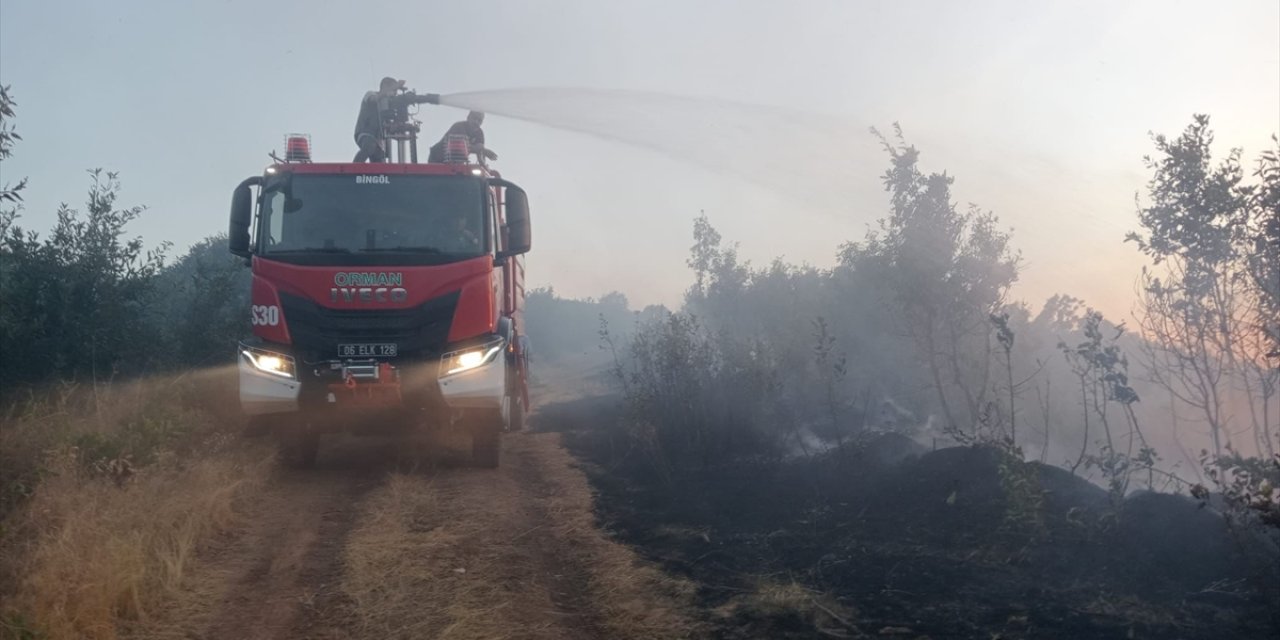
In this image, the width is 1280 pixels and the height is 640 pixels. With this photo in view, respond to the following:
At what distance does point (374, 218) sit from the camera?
10.5 m

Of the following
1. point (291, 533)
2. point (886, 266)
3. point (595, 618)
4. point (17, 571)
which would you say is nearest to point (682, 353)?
point (886, 266)

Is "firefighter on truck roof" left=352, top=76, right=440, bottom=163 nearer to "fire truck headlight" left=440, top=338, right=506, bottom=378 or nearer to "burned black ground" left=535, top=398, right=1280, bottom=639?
"fire truck headlight" left=440, top=338, right=506, bottom=378

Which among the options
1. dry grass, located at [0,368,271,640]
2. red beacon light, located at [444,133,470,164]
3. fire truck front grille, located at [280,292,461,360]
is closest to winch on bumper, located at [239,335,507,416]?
fire truck front grille, located at [280,292,461,360]

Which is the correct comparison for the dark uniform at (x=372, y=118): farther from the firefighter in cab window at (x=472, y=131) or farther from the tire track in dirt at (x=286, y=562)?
the tire track in dirt at (x=286, y=562)

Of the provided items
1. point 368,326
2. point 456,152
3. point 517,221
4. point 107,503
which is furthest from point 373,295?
point 107,503

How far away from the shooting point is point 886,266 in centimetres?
1425

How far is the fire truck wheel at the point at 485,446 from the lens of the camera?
1135 centimetres

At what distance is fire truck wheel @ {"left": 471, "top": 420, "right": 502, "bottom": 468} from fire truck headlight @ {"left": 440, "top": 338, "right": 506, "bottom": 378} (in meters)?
1.27

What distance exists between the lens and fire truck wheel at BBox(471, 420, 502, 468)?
1135 centimetres

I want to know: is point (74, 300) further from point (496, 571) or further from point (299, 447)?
point (496, 571)

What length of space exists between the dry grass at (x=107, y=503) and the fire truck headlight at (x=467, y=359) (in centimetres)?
229

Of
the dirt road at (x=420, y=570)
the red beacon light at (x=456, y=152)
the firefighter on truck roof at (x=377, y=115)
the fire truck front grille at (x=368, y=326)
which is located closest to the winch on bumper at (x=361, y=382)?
the fire truck front grille at (x=368, y=326)

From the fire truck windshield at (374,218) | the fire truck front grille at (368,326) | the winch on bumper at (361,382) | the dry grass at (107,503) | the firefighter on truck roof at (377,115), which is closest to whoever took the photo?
the dry grass at (107,503)

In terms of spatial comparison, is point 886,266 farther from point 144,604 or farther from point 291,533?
point 144,604
